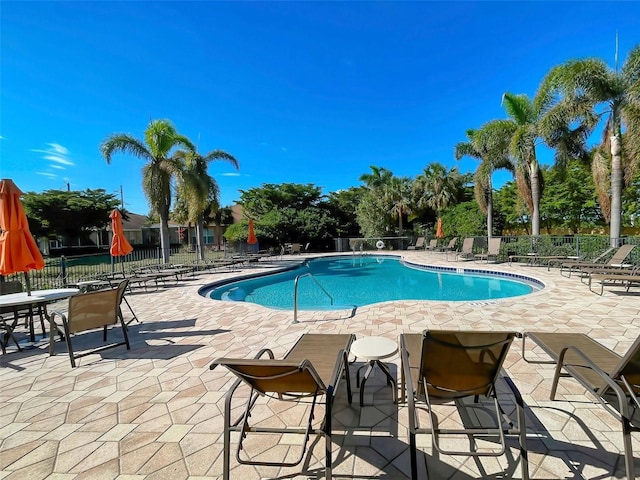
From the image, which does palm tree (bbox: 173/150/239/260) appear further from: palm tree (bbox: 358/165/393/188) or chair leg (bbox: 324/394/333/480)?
chair leg (bbox: 324/394/333/480)

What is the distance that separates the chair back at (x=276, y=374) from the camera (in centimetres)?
154

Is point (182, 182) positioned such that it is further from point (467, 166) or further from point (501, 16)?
point (467, 166)

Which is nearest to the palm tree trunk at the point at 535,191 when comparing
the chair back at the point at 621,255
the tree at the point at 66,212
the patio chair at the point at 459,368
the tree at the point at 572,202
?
the chair back at the point at 621,255

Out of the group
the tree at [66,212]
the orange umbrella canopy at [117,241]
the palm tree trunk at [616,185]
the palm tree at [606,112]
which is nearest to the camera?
the orange umbrella canopy at [117,241]

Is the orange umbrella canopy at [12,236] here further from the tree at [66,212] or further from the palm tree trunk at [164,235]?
the tree at [66,212]

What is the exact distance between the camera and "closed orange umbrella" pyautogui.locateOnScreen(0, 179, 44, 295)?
4.01m

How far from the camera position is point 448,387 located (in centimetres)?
190

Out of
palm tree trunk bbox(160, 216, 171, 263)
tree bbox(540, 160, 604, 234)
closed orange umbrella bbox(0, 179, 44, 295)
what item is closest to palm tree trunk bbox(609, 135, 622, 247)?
tree bbox(540, 160, 604, 234)

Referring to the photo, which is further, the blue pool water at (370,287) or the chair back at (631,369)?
the blue pool water at (370,287)

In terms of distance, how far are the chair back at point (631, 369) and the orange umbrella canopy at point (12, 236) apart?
6465 mm

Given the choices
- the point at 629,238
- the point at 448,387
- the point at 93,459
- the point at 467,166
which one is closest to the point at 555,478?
the point at 448,387

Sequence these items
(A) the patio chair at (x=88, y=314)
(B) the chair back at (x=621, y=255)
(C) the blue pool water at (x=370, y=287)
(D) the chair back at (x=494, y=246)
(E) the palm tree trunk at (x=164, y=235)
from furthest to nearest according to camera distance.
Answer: (D) the chair back at (x=494, y=246)
(E) the palm tree trunk at (x=164, y=235)
(C) the blue pool water at (x=370, y=287)
(B) the chair back at (x=621, y=255)
(A) the patio chair at (x=88, y=314)

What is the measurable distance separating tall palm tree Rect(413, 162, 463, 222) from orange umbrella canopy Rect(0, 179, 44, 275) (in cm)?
2250

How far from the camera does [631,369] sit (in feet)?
5.69
